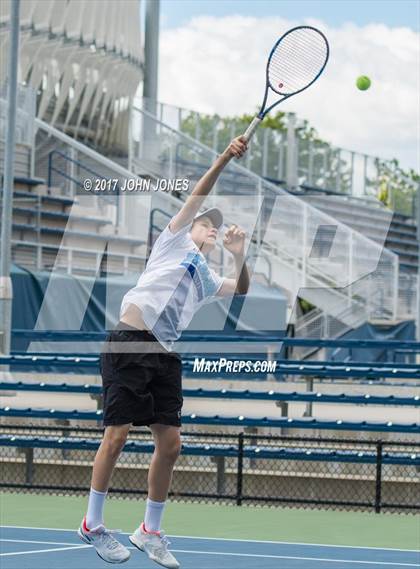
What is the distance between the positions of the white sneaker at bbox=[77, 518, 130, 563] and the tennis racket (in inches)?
116

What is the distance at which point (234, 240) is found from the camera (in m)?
7.51

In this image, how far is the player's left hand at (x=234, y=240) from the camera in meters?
7.50

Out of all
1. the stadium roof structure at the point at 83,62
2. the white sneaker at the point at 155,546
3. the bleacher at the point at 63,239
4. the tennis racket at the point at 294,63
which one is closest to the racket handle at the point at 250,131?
the tennis racket at the point at 294,63

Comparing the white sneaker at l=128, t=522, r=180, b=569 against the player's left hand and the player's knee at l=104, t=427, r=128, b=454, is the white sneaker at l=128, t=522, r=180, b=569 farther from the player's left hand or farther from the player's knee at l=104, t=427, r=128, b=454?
the player's left hand

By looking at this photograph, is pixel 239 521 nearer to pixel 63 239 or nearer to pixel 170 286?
pixel 170 286

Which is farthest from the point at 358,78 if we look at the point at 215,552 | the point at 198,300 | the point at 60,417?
the point at 198,300

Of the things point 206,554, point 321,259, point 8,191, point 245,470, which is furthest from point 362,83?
point 206,554

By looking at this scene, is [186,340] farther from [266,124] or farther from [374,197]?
[266,124]

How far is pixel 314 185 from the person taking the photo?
3956 centimetres

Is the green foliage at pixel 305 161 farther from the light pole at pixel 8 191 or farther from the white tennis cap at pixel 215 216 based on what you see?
the white tennis cap at pixel 215 216

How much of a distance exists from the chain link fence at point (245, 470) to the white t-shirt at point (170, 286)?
4620mm

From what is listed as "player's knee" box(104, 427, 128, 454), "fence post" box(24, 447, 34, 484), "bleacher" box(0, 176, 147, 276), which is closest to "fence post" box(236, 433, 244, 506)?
"fence post" box(24, 447, 34, 484)

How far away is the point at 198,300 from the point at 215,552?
103 inches

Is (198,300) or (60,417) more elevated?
(198,300)
